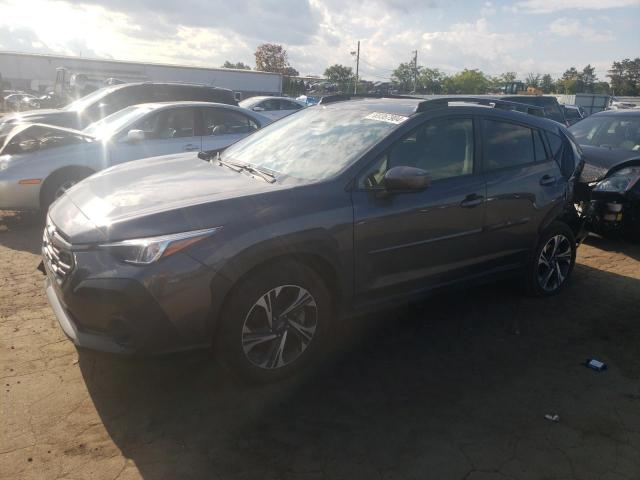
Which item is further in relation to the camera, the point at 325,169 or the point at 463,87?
the point at 463,87

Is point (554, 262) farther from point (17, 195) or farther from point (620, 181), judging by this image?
point (17, 195)

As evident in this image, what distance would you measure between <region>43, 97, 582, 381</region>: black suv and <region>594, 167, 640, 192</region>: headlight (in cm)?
183

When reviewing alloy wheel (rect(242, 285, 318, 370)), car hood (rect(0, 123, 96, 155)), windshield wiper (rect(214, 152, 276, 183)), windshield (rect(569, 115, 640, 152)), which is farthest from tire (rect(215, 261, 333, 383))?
windshield (rect(569, 115, 640, 152))

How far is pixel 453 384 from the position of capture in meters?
3.29

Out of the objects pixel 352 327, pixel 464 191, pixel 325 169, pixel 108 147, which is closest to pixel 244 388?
pixel 352 327

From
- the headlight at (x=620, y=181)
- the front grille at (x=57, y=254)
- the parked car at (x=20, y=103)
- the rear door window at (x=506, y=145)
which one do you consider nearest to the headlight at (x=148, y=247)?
the front grille at (x=57, y=254)

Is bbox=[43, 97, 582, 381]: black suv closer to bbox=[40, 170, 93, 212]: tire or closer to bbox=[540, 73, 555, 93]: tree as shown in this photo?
bbox=[40, 170, 93, 212]: tire

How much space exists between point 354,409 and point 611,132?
6.23 m

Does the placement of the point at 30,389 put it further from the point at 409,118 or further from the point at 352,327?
the point at 409,118

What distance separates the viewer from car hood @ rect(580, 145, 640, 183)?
622 cm

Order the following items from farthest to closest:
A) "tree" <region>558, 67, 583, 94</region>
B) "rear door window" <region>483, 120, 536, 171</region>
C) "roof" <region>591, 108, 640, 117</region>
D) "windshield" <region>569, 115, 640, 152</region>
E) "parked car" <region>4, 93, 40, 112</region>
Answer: "tree" <region>558, 67, 583, 94</region>
"parked car" <region>4, 93, 40, 112</region>
"roof" <region>591, 108, 640, 117</region>
"windshield" <region>569, 115, 640, 152</region>
"rear door window" <region>483, 120, 536, 171</region>

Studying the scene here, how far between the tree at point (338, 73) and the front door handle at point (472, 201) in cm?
8459

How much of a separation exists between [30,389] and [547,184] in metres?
4.17

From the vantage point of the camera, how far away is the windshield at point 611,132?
6.89m
